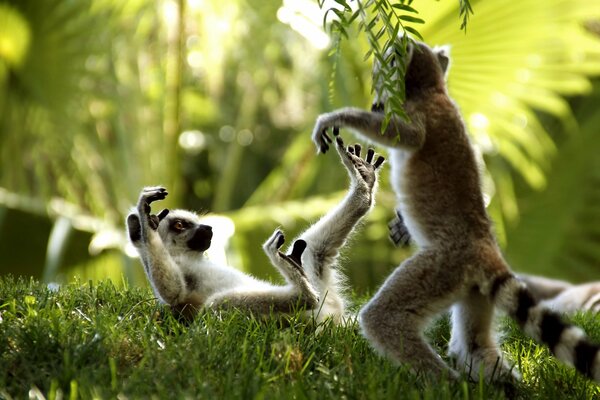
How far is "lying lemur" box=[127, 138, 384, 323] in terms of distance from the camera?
14.1 ft

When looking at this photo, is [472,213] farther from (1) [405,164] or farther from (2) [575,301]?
(2) [575,301]

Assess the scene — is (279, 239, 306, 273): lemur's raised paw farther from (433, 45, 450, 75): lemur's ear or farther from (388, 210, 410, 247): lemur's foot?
(433, 45, 450, 75): lemur's ear

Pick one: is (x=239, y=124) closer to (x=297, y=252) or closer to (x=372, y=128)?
(x=372, y=128)

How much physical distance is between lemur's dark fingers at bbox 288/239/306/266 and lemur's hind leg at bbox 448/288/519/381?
77 cm

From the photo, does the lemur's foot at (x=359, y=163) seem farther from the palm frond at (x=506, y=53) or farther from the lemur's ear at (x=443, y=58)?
the palm frond at (x=506, y=53)

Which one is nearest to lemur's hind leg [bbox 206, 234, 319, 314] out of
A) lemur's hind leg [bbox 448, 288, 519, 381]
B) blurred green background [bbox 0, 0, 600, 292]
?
lemur's hind leg [bbox 448, 288, 519, 381]

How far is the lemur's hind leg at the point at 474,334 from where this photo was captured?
4.14 metres

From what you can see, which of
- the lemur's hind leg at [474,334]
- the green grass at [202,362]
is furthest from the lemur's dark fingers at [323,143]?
the lemur's hind leg at [474,334]

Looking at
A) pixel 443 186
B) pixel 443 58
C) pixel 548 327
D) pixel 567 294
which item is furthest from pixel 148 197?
pixel 567 294

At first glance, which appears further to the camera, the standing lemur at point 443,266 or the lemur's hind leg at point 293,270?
the lemur's hind leg at point 293,270

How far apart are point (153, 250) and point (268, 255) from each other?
0.55 metres

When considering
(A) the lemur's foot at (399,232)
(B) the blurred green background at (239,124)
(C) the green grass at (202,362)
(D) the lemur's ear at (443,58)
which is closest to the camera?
(C) the green grass at (202,362)

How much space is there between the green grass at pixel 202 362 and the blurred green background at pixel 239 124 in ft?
10.1

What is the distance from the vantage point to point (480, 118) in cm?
888
